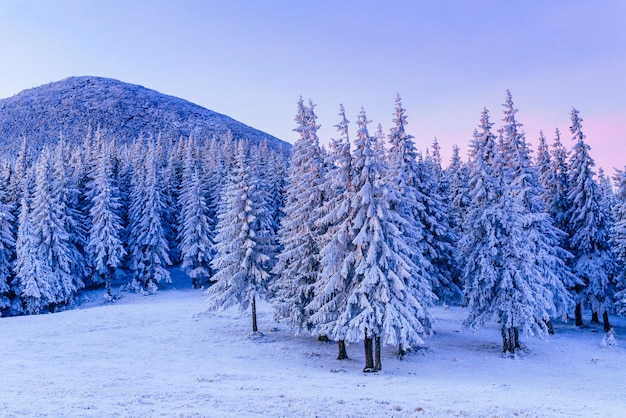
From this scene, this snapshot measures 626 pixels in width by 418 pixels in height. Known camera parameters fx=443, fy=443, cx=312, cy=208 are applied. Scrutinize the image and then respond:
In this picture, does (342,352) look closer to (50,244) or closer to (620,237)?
(620,237)

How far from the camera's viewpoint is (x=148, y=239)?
52219 millimetres

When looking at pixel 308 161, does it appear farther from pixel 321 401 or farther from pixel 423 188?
pixel 321 401

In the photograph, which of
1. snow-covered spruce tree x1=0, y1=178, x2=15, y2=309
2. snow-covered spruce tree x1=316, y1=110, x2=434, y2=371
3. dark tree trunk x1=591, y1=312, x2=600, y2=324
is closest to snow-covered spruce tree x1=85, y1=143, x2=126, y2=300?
snow-covered spruce tree x1=0, y1=178, x2=15, y2=309

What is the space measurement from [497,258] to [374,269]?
34.6 ft

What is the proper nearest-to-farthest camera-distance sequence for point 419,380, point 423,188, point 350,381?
point 350,381
point 419,380
point 423,188

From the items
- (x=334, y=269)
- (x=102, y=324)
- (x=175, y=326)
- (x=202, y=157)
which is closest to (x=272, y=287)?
(x=334, y=269)

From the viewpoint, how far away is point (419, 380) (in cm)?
2152

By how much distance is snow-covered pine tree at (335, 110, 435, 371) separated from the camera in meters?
21.9

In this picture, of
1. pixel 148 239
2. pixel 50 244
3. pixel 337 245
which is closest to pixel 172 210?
pixel 148 239

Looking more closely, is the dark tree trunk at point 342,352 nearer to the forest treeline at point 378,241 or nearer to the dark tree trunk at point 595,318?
the forest treeline at point 378,241

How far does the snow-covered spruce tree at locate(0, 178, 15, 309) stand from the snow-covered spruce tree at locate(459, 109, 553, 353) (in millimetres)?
43355

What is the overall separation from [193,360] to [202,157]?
62328 millimetres

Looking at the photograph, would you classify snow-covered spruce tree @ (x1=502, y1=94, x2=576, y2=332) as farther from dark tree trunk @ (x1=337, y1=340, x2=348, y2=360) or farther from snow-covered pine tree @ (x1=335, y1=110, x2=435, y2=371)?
dark tree trunk @ (x1=337, y1=340, x2=348, y2=360)

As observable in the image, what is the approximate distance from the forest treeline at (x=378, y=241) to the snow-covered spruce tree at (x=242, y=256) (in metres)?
0.10
